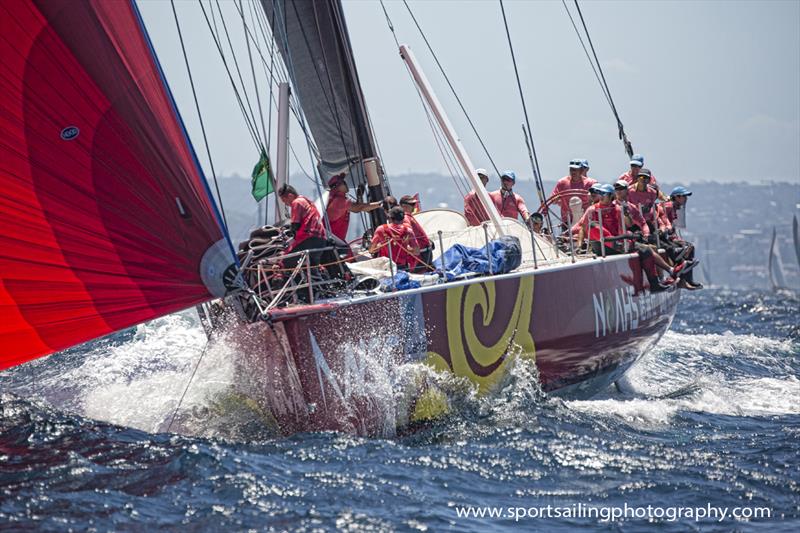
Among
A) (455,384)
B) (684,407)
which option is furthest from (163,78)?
(684,407)

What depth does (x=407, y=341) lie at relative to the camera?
671 centimetres

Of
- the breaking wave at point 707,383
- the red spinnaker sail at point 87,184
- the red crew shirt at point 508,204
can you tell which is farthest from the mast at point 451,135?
the red spinnaker sail at point 87,184

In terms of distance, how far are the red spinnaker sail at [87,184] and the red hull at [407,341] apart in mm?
854

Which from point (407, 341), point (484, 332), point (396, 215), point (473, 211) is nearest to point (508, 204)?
point (473, 211)

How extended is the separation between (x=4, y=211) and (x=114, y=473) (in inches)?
61.3

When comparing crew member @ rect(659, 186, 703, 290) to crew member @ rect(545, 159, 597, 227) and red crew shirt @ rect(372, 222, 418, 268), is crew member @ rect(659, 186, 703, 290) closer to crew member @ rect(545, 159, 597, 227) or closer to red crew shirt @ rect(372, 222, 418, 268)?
crew member @ rect(545, 159, 597, 227)

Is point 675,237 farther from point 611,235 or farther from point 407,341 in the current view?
point 407,341

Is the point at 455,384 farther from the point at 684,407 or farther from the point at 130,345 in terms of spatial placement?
the point at 130,345

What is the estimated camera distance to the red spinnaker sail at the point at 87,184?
5.50m

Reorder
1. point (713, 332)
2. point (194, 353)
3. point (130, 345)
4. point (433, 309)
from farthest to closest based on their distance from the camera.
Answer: point (713, 332)
point (130, 345)
point (194, 353)
point (433, 309)

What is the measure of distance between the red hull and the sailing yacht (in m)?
0.01

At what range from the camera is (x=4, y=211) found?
5.59 metres

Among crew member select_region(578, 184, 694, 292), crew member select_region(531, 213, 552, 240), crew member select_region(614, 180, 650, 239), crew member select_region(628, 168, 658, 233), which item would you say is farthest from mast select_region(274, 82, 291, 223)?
crew member select_region(628, 168, 658, 233)

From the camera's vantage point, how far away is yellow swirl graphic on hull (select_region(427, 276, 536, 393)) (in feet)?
22.9
